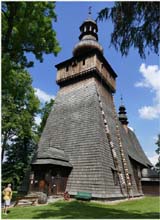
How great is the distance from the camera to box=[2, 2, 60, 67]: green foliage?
32.3ft

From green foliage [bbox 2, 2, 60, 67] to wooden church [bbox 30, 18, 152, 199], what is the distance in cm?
781

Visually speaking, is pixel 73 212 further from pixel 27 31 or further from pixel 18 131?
pixel 18 131

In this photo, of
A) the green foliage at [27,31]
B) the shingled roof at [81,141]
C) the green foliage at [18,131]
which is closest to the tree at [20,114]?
the green foliage at [18,131]

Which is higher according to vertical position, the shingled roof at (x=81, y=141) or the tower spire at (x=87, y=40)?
the tower spire at (x=87, y=40)

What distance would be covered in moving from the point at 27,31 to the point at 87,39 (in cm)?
1567

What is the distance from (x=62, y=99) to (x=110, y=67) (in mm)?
6757

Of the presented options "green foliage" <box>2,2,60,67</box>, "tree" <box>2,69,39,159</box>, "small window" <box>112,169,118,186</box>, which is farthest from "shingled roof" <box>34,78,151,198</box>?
"green foliage" <box>2,2,60,67</box>

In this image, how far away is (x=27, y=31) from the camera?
10.3 m

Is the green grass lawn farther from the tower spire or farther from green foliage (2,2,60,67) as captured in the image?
the tower spire

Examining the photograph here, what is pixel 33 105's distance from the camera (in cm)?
2356

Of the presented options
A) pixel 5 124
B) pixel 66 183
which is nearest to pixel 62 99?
pixel 5 124

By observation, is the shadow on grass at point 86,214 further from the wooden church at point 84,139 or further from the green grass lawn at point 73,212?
the wooden church at point 84,139

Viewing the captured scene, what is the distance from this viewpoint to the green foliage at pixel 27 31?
32.3 ft

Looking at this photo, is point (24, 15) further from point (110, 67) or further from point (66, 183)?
point (110, 67)
